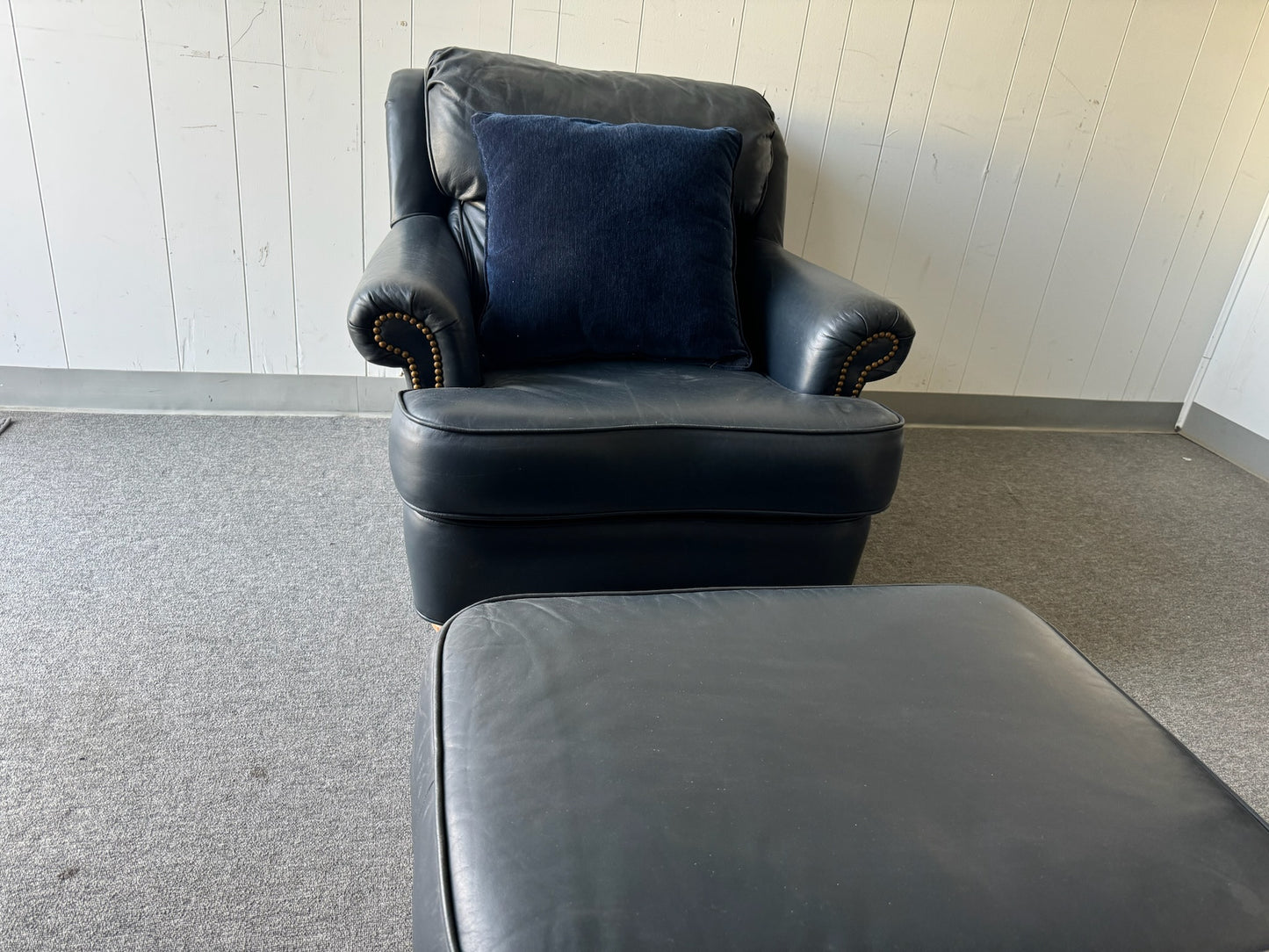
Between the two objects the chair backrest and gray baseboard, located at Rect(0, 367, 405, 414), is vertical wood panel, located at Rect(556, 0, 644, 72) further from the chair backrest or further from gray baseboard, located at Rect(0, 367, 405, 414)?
gray baseboard, located at Rect(0, 367, 405, 414)

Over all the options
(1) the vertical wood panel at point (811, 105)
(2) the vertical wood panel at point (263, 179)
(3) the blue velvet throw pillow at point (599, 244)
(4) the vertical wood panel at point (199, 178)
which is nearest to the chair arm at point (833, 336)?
(3) the blue velvet throw pillow at point (599, 244)

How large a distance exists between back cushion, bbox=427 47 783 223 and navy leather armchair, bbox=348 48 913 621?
23 cm


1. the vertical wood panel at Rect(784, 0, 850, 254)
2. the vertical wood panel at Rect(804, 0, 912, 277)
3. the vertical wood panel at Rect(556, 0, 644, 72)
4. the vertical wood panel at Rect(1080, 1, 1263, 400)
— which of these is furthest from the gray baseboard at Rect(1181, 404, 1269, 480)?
the vertical wood panel at Rect(556, 0, 644, 72)

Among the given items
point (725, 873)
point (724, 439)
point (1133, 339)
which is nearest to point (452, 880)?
point (725, 873)

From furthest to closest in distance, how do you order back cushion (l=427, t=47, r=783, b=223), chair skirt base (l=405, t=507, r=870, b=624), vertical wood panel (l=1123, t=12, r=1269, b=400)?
vertical wood panel (l=1123, t=12, r=1269, b=400), back cushion (l=427, t=47, r=783, b=223), chair skirt base (l=405, t=507, r=870, b=624)

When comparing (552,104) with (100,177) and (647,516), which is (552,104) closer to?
(647,516)

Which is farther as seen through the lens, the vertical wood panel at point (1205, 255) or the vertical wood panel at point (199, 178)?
the vertical wood panel at point (1205, 255)

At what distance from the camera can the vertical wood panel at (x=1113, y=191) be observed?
2.29 metres

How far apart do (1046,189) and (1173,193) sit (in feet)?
1.39

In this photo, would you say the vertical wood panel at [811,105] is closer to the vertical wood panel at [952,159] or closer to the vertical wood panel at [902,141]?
the vertical wood panel at [902,141]

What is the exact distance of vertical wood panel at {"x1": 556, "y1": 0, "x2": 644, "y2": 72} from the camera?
2023 millimetres

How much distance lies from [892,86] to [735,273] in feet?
2.69

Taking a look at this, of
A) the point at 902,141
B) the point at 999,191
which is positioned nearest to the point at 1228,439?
the point at 999,191

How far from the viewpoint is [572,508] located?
132 centimetres
